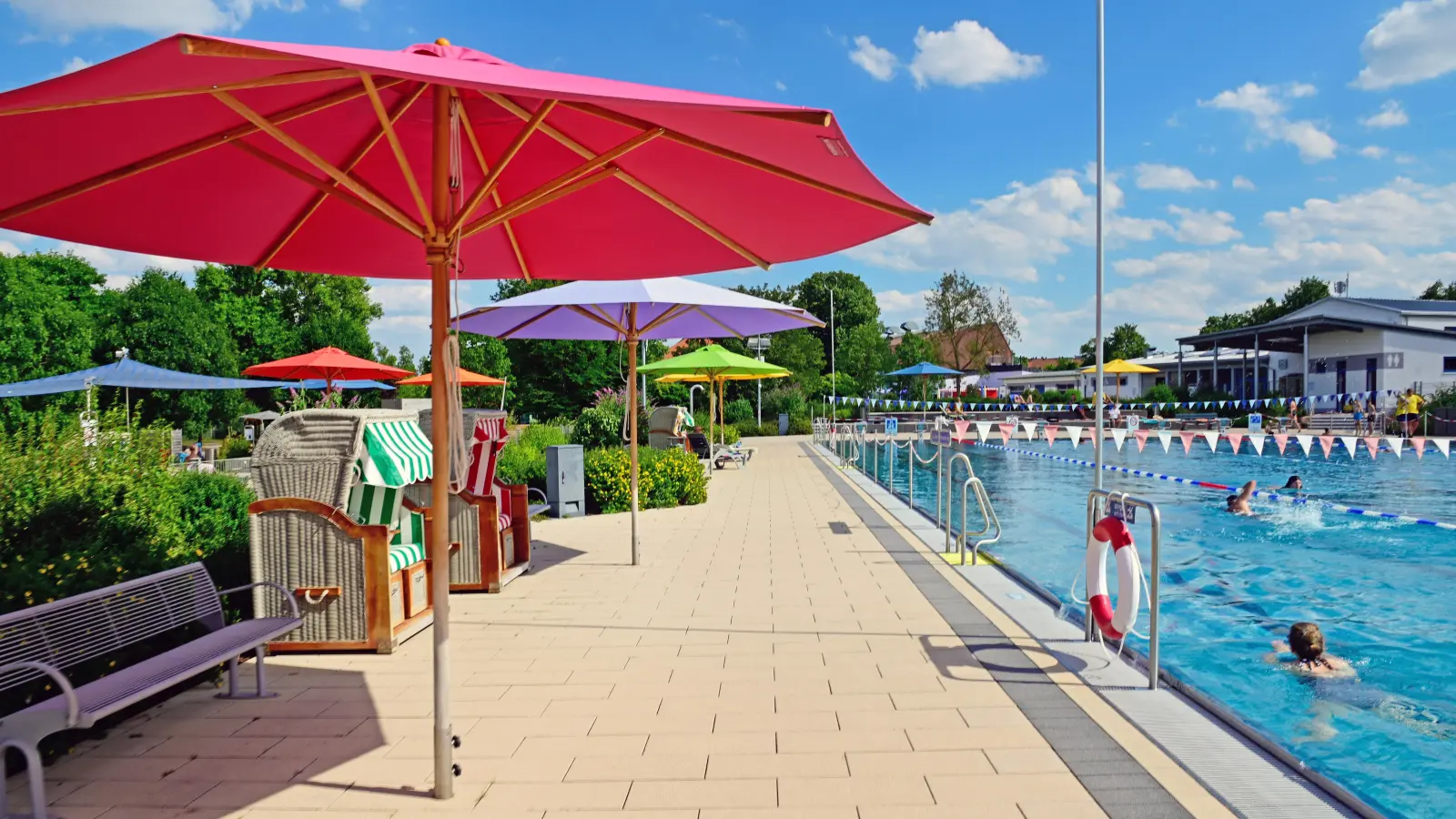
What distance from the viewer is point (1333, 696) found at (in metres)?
4.92

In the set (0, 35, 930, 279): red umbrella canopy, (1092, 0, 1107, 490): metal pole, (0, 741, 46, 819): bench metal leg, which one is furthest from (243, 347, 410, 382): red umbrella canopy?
(1092, 0, 1107, 490): metal pole

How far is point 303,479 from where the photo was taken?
15.2 ft

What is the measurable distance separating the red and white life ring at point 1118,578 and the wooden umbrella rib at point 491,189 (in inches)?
140

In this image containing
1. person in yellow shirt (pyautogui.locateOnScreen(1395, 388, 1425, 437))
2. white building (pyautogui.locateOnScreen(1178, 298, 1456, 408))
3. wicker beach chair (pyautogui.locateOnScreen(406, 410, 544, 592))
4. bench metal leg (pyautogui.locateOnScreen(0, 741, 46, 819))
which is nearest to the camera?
bench metal leg (pyautogui.locateOnScreen(0, 741, 46, 819))

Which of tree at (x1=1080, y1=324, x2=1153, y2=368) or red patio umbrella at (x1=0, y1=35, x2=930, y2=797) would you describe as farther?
tree at (x1=1080, y1=324, x2=1153, y2=368)

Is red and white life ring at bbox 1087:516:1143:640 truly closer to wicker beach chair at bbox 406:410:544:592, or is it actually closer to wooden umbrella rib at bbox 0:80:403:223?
Answer: wooden umbrella rib at bbox 0:80:403:223

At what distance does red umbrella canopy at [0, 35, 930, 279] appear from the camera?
2.08 metres

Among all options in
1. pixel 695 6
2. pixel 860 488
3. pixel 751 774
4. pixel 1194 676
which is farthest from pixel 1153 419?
pixel 751 774

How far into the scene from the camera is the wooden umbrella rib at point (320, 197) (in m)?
3.04

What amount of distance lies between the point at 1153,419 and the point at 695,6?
73.5 feet

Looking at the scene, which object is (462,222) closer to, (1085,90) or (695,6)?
(1085,90)

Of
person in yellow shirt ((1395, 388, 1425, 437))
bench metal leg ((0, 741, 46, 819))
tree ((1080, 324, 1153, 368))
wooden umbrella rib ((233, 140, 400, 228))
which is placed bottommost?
bench metal leg ((0, 741, 46, 819))

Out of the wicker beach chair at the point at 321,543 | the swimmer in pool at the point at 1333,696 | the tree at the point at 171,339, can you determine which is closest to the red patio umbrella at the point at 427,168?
the wicker beach chair at the point at 321,543

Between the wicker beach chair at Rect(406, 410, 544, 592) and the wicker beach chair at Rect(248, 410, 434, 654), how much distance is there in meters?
1.06
